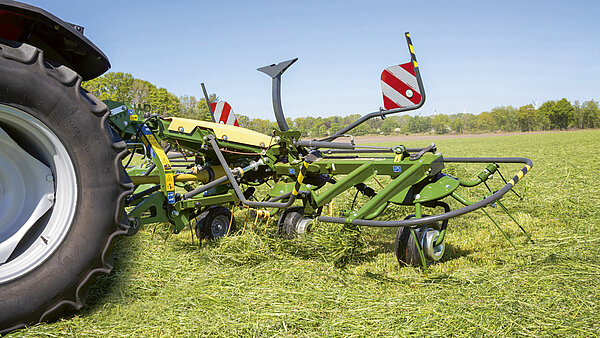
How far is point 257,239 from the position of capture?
13.7 feet

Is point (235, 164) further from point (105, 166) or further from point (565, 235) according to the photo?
point (565, 235)

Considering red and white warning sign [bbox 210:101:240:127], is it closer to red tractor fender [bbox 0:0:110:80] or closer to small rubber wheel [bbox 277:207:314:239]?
small rubber wheel [bbox 277:207:314:239]

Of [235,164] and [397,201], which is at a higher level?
[235,164]

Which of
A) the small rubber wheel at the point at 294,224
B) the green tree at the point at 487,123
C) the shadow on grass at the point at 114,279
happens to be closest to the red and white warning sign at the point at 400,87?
the small rubber wheel at the point at 294,224

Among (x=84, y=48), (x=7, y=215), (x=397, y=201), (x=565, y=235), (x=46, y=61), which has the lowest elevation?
(x=565, y=235)

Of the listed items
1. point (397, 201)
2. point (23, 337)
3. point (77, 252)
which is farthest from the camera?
point (397, 201)

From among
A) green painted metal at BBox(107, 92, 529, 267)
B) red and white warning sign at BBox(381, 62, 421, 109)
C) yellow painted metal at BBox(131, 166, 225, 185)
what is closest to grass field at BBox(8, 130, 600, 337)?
green painted metal at BBox(107, 92, 529, 267)

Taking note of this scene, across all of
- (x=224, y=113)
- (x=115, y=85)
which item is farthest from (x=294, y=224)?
(x=115, y=85)

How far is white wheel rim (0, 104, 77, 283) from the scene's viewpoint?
2.22m

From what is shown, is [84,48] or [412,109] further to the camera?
[412,109]

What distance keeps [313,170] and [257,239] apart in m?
0.88

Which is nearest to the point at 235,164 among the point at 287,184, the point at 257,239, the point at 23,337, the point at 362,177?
the point at 287,184

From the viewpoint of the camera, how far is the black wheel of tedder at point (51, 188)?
2148mm

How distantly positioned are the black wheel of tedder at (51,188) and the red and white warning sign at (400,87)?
2444 mm
